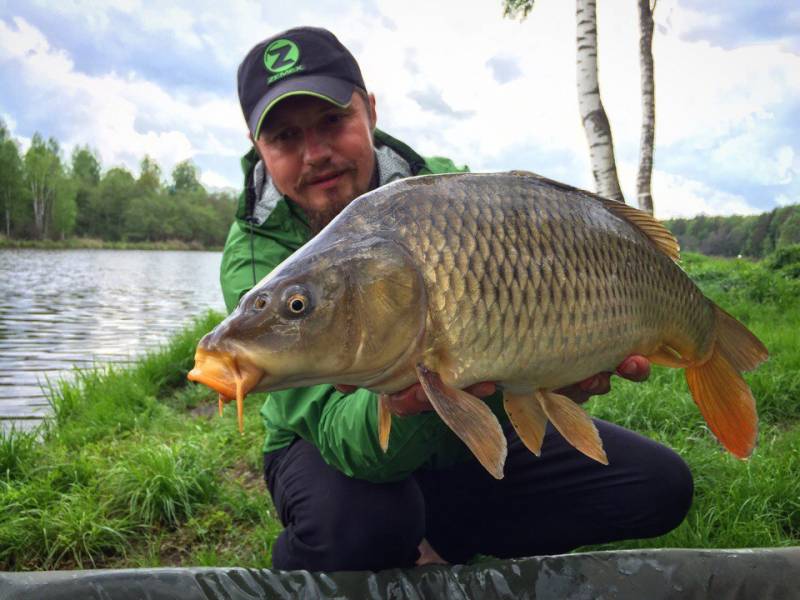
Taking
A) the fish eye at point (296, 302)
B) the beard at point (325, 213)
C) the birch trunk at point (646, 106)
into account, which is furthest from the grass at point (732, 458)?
the birch trunk at point (646, 106)

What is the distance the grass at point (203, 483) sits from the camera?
1.83 metres

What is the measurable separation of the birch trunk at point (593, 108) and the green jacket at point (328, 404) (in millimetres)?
3575

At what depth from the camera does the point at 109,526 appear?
207 centimetres

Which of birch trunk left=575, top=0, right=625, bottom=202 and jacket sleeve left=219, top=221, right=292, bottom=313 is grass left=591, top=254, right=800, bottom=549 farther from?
birch trunk left=575, top=0, right=625, bottom=202

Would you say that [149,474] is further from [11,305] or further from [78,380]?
[11,305]

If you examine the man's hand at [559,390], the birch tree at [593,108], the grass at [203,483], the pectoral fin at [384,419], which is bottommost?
the grass at [203,483]

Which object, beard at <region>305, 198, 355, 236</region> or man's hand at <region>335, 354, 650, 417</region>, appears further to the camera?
beard at <region>305, 198, 355, 236</region>

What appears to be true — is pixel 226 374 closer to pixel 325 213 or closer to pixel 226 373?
pixel 226 373

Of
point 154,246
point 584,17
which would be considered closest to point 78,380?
point 584,17

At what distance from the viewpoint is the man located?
1479 mm

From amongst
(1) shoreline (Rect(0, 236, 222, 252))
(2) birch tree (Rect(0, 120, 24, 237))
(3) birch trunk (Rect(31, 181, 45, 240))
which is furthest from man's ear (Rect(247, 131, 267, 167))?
(3) birch trunk (Rect(31, 181, 45, 240))

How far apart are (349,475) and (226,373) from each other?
603 mm

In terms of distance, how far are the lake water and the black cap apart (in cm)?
299

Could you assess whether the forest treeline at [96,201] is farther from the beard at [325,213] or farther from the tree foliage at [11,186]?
the beard at [325,213]
